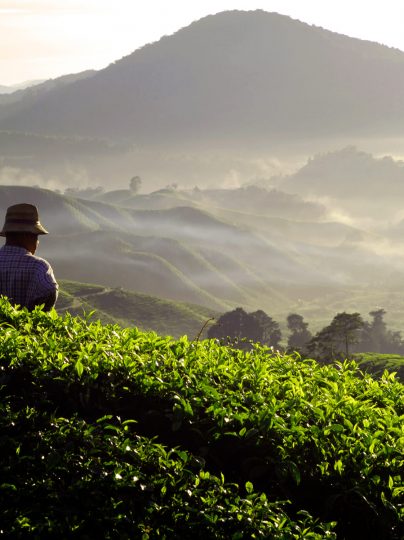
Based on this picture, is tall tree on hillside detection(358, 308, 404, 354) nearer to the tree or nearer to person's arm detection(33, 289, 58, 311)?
the tree

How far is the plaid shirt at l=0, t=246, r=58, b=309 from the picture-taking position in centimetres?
1079

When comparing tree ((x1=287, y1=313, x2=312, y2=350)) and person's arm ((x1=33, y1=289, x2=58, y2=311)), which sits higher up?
person's arm ((x1=33, y1=289, x2=58, y2=311))

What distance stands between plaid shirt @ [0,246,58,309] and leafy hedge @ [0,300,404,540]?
2.24 m

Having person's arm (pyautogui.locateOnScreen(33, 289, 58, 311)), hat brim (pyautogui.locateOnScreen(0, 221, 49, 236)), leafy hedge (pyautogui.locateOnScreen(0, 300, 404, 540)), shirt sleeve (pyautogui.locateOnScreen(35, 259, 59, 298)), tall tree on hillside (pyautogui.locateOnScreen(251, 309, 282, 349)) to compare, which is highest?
hat brim (pyautogui.locateOnScreen(0, 221, 49, 236))

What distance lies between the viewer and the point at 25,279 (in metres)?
10.9

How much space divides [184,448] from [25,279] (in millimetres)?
4855

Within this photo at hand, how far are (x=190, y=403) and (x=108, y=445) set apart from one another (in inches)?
42.3

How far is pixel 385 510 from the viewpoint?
6129 millimetres

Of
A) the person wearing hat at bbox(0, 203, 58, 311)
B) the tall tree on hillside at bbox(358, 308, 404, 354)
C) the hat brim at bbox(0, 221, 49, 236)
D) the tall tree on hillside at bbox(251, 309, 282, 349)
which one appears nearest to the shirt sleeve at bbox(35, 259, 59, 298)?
the person wearing hat at bbox(0, 203, 58, 311)

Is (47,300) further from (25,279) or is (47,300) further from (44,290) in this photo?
(25,279)

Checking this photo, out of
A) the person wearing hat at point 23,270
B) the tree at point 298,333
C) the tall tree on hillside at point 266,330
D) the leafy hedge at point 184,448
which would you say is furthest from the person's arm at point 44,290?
the tall tree on hillside at point 266,330

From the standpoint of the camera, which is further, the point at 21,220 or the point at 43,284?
the point at 21,220

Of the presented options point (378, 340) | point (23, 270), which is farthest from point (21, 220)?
point (378, 340)

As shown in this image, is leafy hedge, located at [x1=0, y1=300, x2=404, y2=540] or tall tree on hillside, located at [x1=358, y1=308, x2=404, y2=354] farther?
tall tree on hillside, located at [x1=358, y1=308, x2=404, y2=354]
